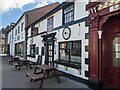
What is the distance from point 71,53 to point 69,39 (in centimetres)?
76

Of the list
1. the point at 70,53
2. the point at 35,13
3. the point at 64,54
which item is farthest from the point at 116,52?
the point at 35,13

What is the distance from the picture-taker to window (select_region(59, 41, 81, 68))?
8.45 metres

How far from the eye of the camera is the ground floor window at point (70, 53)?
27.7 ft

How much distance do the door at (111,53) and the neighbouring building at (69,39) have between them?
0.87m

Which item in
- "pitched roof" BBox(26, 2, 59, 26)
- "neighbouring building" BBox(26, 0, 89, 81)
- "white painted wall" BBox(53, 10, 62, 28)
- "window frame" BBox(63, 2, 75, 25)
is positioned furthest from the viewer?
"pitched roof" BBox(26, 2, 59, 26)

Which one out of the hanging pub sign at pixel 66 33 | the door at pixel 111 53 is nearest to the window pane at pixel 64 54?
the hanging pub sign at pixel 66 33

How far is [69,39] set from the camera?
923 cm

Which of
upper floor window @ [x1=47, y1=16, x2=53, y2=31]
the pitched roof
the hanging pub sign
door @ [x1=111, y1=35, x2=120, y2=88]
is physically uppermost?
the pitched roof

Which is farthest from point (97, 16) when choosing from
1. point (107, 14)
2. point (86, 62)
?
point (86, 62)

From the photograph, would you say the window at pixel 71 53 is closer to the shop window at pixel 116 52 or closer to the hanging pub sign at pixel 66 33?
the hanging pub sign at pixel 66 33

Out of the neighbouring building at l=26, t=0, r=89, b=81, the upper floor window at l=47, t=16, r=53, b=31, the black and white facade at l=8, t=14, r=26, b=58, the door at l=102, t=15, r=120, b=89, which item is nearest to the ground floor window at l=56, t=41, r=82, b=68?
the neighbouring building at l=26, t=0, r=89, b=81

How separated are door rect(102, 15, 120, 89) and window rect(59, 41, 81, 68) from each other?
1.71 metres

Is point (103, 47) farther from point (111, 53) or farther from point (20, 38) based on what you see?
point (20, 38)

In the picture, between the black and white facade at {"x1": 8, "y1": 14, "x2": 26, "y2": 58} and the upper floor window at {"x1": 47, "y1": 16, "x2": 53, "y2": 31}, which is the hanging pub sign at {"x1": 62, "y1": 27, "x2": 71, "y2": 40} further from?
the black and white facade at {"x1": 8, "y1": 14, "x2": 26, "y2": 58}
